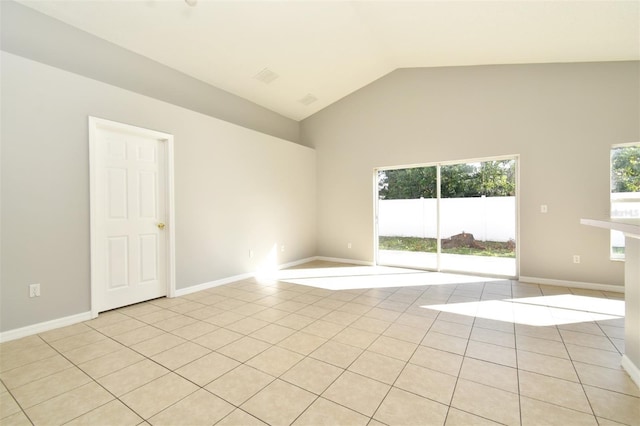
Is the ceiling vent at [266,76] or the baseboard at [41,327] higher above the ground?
the ceiling vent at [266,76]

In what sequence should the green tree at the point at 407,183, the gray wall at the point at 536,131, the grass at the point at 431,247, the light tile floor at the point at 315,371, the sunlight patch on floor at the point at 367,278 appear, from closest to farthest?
the light tile floor at the point at 315,371 < the gray wall at the point at 536,131 < the sunlight patch on floor at the point at 367,278 < the grass at the point at 431,247 < the green tree at the point at 407,183

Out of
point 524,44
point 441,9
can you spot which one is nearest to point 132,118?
point 441,9

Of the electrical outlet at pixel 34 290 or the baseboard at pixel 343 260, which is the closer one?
Answer: the electrical outlet at pixel 34 290

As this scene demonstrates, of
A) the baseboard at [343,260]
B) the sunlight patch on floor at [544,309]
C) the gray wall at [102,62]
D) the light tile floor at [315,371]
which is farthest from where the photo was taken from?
the baseboard at [343,260]

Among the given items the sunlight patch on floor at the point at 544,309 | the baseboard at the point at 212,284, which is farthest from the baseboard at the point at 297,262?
the sunlight patch on floor at the point at 544,309

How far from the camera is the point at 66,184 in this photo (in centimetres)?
288

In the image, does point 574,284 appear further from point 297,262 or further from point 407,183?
point 297,262

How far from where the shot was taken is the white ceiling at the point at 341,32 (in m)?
3.07

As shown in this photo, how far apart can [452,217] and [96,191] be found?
17.7ft

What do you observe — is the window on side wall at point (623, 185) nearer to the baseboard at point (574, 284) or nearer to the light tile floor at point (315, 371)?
the baseboard at point (574, 284)

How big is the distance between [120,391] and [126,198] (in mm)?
2377

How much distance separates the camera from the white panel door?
3.17 m

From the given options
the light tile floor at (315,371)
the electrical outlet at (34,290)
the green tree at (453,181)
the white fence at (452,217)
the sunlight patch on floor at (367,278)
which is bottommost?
the light tile floor at (315,371)

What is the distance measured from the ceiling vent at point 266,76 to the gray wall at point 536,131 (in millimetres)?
2093
